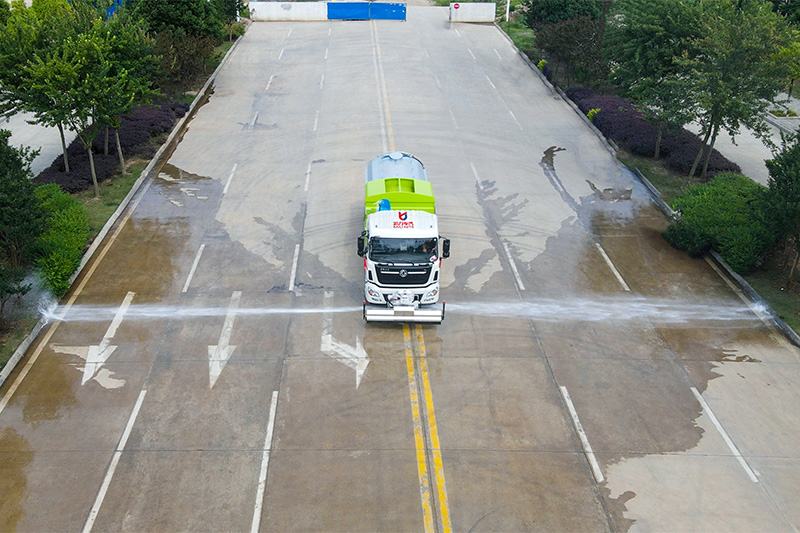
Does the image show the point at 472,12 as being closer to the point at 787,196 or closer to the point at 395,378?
the point at 787,196

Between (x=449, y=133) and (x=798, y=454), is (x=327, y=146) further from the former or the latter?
(x=798, y=454)

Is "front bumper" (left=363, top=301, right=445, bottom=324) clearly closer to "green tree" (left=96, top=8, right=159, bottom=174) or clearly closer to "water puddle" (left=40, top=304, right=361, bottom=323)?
"water puddle" (left=40, top=304, right=361, bottom=323)

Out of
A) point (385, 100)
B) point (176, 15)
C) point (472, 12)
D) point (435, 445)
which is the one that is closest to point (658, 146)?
point (385, 100)

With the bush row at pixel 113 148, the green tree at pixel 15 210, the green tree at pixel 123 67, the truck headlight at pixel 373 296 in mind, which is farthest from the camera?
the bush row at pixel 113 148

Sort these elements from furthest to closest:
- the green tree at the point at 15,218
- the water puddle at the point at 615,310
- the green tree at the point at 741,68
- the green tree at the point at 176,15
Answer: the green tree at the point at 176,15 → the green tree at the point at 741,68 → the water puddle at the point at 615,310 → the green tree at the point at 15,218

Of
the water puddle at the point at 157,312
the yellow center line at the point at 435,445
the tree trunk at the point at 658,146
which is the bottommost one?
the yellow center line at the point at 435,445

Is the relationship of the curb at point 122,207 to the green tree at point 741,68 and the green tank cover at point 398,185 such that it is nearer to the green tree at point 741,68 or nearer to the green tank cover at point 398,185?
the green tank cover at point 398,185

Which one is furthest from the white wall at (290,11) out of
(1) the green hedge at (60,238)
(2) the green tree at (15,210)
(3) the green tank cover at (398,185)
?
(2) the green tree at (15,210)
